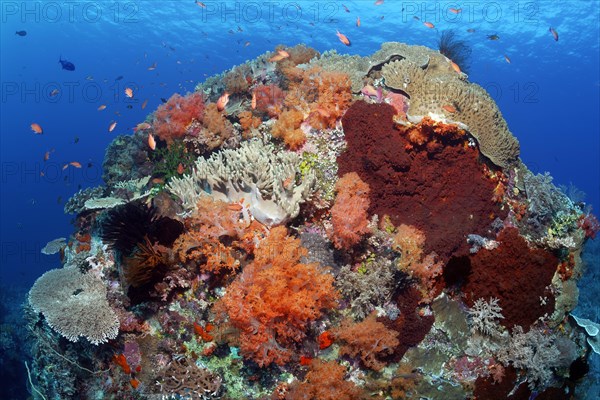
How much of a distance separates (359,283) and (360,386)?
4.40 ft

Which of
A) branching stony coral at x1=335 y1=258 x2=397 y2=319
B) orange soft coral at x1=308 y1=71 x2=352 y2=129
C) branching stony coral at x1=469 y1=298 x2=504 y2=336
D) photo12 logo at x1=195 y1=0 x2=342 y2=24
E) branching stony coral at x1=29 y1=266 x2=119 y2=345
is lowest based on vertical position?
branching stony coral at x1=29 y1=266 x2=119 y2=345

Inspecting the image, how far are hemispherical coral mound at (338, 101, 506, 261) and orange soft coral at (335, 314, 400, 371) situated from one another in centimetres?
177

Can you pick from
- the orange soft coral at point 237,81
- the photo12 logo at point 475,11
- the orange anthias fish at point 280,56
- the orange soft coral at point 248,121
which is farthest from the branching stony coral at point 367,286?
the photo12 logo at point 475,11

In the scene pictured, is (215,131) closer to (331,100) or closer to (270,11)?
(331,100)

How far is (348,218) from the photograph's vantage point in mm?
5320

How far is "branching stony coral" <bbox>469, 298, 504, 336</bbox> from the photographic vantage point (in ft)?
17.0

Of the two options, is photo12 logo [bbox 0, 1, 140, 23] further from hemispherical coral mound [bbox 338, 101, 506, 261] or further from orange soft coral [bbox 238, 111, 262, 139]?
hemispherical coral mound [bbox 338, 101, 506, 261]

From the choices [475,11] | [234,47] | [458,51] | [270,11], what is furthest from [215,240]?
[234,47]

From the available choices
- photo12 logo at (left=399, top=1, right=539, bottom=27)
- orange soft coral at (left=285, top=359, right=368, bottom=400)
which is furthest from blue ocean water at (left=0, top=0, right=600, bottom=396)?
orange soft coral at (left=285, top=359, right=368, bottom=400)

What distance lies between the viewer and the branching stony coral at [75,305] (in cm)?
552

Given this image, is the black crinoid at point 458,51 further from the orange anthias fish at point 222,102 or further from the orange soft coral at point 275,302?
the orange soft coral at point 275,302

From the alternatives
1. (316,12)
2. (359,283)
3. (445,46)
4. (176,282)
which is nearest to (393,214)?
(359,283)

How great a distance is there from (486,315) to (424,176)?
228cm

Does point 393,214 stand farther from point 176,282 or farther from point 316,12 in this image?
point 316,12
